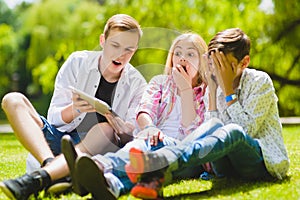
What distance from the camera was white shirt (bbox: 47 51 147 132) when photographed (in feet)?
9.96

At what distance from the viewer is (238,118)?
261cm

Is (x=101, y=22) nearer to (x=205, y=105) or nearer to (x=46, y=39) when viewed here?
(x=46, y=39)

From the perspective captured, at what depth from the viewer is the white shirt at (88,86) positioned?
304cm

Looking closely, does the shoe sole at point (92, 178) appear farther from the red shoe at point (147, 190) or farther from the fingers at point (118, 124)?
the fingers at point (118, 124)

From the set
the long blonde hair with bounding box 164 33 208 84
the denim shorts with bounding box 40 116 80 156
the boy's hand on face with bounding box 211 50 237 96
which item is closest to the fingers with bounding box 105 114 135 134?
the denim shorts with bounding box 40 116 80 156

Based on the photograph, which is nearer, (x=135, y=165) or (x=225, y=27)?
(x=135, y=165)

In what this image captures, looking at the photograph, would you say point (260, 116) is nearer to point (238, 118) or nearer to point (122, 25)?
point (238, 118)

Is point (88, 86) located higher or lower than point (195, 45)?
lower

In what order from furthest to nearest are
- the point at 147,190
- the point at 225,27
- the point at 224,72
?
the point at 225,27
the point at 224,72
the point at 147,190

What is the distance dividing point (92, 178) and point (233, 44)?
3.32 ft

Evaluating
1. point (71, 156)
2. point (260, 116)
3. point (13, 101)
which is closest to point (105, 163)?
point (71, 156)

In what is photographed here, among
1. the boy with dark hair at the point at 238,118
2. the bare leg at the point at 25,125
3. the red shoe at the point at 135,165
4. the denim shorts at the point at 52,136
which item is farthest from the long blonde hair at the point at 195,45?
the red shoe at the point at 135,165

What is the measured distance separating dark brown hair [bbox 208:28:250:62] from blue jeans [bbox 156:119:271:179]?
0.38 m

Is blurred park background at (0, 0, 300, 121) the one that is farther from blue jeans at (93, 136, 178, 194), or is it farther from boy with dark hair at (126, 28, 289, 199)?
blue jeans at (93, 136, 178, 194)
